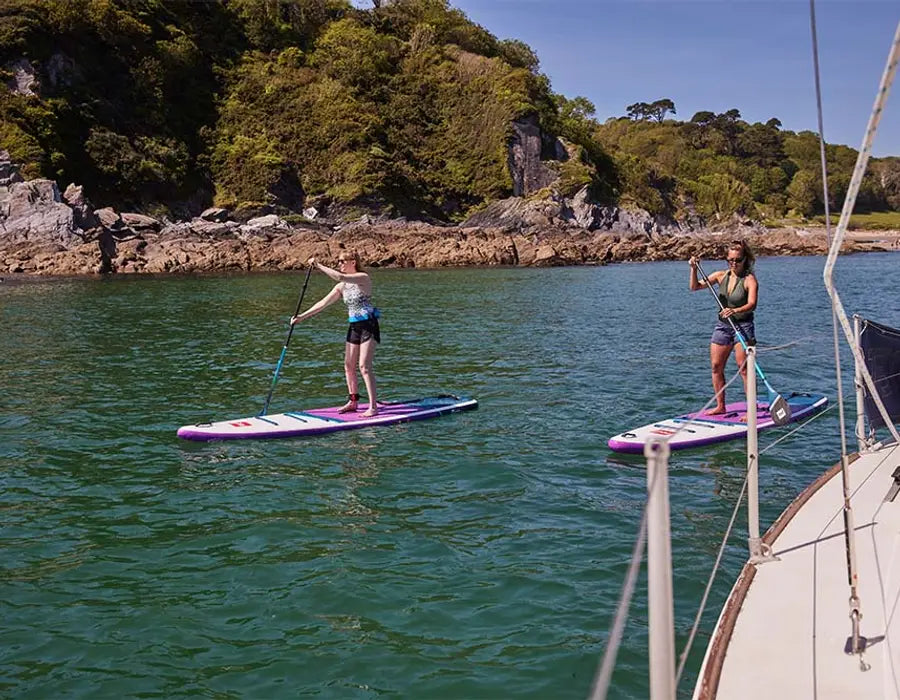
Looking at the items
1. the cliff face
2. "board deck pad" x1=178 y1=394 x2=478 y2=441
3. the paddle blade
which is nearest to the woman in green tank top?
the paddle blade

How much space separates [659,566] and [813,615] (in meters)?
2.27

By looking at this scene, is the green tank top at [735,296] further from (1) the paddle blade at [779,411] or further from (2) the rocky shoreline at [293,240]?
(2) the rocky shoreline at [293,240]

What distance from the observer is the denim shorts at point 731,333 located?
36.5 ft

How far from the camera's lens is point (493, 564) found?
7121 mm

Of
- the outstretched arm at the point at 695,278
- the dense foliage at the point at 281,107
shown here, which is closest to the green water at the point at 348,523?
the outstretched arm at the point at 695,278

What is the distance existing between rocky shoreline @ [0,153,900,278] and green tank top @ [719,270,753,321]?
41242mm

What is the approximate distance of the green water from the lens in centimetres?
561

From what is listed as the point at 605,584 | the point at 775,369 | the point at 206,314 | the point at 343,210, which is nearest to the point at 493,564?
the point at 605,584

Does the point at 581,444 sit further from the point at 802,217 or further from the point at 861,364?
the point at 802,217

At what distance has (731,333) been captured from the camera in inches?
445

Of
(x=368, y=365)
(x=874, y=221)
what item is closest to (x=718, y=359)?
(x=368, y=365)

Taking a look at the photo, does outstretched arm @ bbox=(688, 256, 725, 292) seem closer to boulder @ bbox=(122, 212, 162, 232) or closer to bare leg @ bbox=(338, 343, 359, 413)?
bare leg @ bbox=(338, 343, 359, 413)

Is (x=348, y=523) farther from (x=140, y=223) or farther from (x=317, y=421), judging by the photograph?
(x=140, y=223)

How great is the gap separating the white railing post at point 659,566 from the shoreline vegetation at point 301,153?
1873 inches
